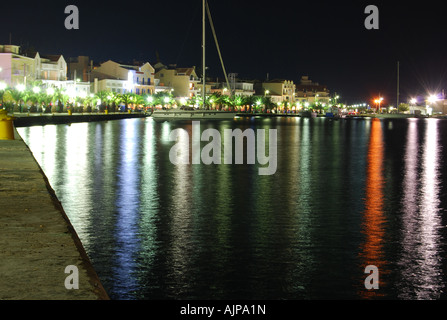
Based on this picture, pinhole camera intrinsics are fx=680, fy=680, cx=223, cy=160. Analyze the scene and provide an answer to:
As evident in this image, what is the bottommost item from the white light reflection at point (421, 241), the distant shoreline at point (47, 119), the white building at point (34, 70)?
the white light reflection at point (421, 241)

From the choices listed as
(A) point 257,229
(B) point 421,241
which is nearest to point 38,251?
(A) point 257,229

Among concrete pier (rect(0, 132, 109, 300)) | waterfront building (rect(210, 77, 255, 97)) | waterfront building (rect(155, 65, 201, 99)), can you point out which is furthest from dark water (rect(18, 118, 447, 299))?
waterfront building (rect(210, 77, 255, 97))

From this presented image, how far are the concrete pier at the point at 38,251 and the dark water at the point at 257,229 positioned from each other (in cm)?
62

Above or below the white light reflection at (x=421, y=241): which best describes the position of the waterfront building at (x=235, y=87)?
above

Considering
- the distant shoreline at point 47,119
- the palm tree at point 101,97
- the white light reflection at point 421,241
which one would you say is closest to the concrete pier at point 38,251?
the white light reflection at point 421,241

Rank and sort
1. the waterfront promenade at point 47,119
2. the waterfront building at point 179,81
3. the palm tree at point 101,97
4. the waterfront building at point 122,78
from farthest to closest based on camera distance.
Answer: the waterfront building at point 179,81 → the waterfront building at point 122,78 → the palm tree at point 101,97 → the waterfront promenade at point 47,119

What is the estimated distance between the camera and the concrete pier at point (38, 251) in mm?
5820

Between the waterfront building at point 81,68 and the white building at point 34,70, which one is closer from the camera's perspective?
the white building at point 34,70

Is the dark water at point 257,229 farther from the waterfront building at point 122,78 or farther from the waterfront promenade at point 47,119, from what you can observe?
the waterfront building at point 122,78

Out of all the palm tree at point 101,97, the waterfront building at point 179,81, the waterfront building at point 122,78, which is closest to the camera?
the palm tree at point 101,97

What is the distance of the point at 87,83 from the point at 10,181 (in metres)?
114

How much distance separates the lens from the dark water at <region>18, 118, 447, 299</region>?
7.72 metres

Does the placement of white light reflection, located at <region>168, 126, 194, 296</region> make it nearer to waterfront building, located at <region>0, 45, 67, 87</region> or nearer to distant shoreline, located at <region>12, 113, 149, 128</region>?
distant shoreline, located at <region>12, 113, 149, 128</region>
